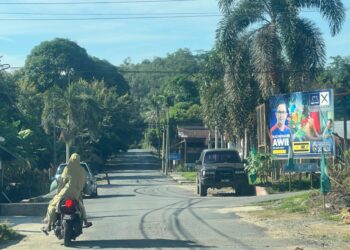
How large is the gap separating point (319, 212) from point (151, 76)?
14084 centimetres

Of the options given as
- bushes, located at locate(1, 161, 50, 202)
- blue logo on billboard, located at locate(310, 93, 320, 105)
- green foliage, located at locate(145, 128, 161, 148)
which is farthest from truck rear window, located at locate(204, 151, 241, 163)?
green foliage, located at locate(145, 128, 161, 148)

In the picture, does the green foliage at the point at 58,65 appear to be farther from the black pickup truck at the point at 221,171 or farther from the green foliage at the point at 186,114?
the black pickup truck at the point at 221,171

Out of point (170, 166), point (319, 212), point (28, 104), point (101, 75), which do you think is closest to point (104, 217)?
point (319, 212)

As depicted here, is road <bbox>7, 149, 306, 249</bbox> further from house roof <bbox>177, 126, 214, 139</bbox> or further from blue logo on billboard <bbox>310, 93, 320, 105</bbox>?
house roof <bbox>177, 126, 214, 139</bbox>

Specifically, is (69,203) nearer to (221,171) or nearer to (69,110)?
(221,171)

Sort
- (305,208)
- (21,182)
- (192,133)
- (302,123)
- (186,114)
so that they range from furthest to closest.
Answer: (186,114)
(192,133)
(21,182)
(302,123)
(305,208)

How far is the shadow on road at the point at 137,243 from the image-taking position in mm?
14141

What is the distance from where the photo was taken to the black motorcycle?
1442 centimetres

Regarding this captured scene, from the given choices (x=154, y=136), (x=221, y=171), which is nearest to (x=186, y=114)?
(x=154, y=136)

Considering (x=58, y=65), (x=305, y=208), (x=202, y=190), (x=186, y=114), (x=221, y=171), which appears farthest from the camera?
(x=186, y=114)

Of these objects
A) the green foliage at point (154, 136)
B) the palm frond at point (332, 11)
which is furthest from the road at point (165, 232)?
the green foliage at point (154, 136)

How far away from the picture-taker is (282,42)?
35.2 meters

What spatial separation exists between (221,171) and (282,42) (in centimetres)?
A: 742

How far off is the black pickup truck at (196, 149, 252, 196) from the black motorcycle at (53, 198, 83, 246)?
1805cm
